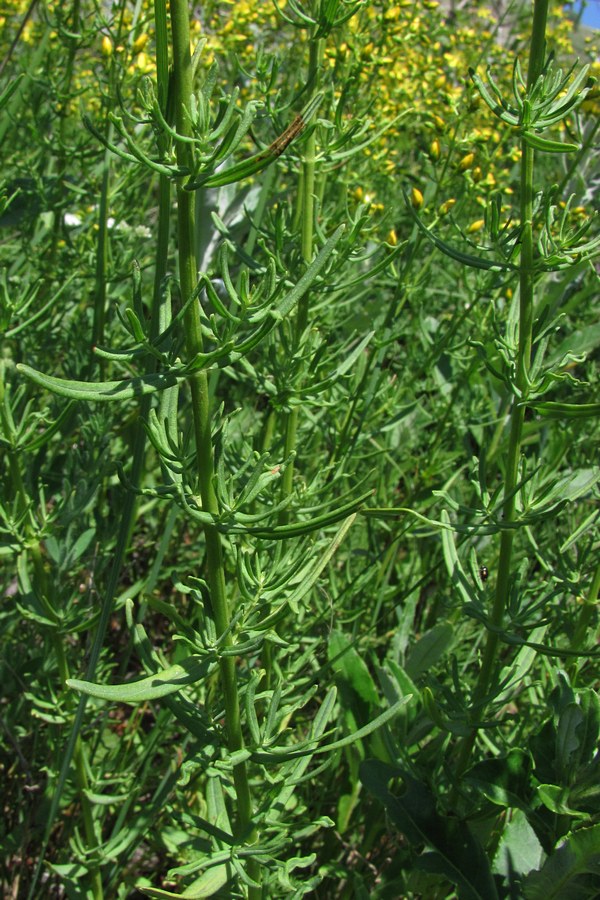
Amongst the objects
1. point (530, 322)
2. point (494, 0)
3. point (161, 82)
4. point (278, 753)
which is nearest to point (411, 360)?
point (530, 322)

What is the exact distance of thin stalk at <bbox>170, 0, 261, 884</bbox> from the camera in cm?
96

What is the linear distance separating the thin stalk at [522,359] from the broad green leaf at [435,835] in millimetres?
244

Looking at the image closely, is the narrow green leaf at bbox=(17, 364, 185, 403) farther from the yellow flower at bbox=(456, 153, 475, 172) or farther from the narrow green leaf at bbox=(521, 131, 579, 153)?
the yellow flower at bbox=(456, 153, 475, 172)

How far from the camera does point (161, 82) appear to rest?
0.96m

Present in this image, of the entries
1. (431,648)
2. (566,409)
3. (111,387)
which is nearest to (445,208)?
(566,409)

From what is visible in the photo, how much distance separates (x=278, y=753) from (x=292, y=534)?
40 cm

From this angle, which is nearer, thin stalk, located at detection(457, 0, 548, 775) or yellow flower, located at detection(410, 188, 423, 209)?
thin stalk, located at detection(457, 0, 548, 775)

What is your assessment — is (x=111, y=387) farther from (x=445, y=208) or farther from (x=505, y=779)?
(x=445, y=208)

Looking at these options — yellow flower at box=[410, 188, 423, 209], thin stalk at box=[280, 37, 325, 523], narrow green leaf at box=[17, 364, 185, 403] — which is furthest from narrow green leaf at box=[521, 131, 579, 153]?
yellow flower at box=[410, 188, 423, 209]

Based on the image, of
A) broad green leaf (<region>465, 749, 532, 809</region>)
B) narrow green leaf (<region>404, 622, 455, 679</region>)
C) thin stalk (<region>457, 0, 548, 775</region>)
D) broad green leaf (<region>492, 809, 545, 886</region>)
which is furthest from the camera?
narrow green leaf (<region>404, 622, 455, 679</region>)

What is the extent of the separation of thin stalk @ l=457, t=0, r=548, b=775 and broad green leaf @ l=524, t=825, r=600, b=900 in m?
0.25

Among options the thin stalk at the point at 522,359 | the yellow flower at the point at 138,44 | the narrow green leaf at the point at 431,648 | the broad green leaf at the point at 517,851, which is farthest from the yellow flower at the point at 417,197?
the broad green leaf at the point at 517,851

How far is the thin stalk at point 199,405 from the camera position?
3.14ft

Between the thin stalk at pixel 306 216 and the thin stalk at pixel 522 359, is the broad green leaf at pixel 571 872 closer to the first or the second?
the thin stalk at pixel 522 359
